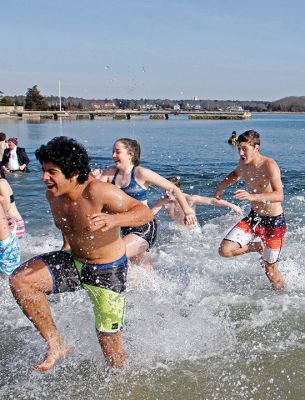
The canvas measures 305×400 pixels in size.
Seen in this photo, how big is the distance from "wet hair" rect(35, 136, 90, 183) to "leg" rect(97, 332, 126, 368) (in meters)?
1.30

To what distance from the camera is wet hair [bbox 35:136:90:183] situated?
3.61 metres

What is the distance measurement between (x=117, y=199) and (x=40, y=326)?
1.21m

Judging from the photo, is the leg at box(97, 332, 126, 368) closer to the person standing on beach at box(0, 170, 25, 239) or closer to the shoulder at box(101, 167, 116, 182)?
the shoulder at box(101, 167, 116, 182)

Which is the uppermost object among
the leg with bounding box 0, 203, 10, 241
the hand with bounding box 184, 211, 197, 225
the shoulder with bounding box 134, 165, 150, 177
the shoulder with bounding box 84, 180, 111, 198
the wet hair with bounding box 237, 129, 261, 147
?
the wet hair with bounding box 237, 129, 261, 147

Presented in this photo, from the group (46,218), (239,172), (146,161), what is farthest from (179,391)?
(146,161)

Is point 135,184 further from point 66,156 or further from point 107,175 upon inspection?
point 66,156

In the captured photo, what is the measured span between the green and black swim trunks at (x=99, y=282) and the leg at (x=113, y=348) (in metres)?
0.06

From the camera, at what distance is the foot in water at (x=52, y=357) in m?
3.96

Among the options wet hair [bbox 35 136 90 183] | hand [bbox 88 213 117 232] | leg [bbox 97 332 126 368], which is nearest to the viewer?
hand [bbox 88 213 117 232]

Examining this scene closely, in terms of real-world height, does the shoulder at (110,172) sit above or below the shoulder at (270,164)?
below

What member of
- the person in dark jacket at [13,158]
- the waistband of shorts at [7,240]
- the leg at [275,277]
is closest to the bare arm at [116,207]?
the waistband of shorts at [7,240]

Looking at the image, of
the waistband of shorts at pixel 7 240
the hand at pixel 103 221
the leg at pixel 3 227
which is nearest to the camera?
the hand at pixel 103 221

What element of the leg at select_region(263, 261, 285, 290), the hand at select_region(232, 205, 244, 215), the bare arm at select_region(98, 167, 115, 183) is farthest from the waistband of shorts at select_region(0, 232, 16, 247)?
the hand at select_region(232, 205, 244, 215)

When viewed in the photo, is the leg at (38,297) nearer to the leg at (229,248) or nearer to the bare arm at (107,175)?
the bare arm at (107,175)
